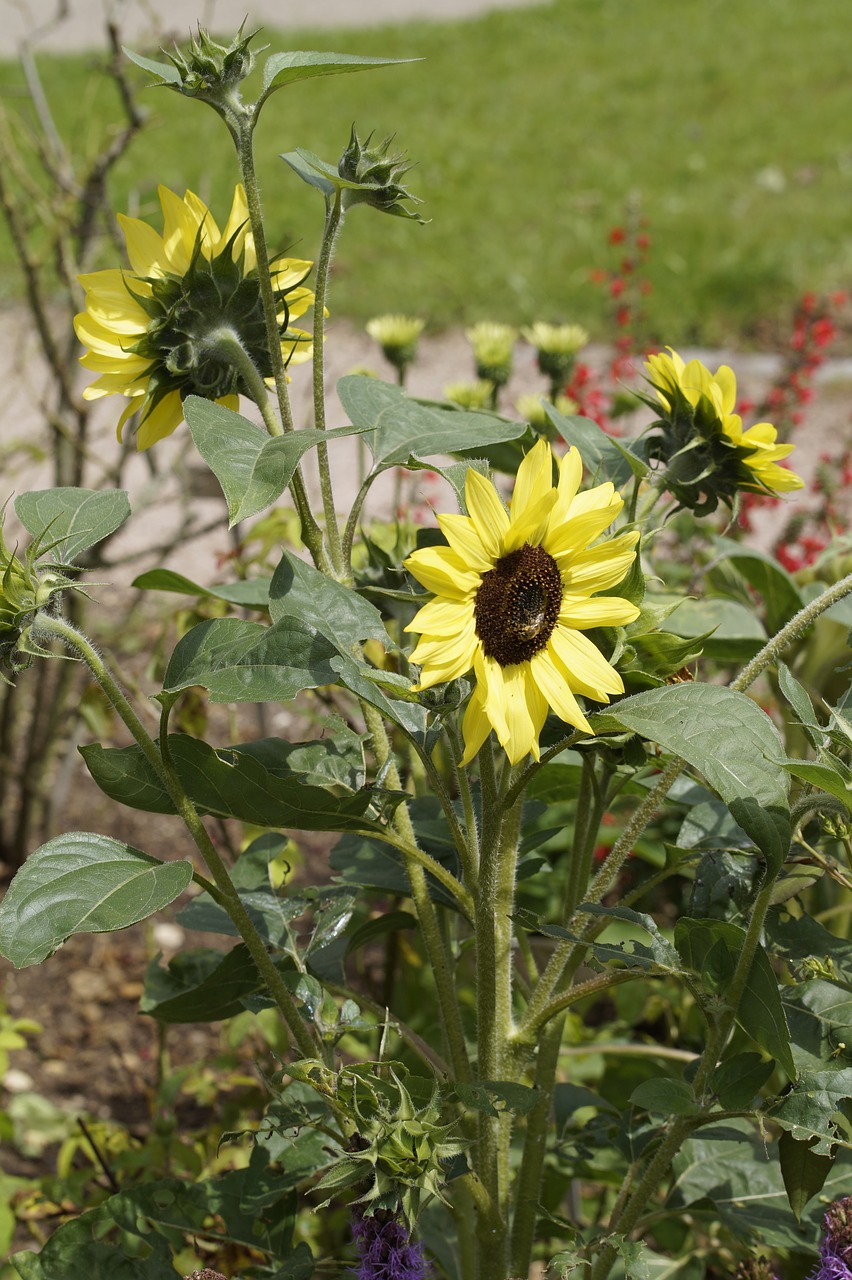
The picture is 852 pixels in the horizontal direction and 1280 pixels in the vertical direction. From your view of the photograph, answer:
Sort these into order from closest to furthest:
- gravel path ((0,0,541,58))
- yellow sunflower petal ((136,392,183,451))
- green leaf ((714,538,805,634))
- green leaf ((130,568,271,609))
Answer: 1. yellow sunflower petal ((136,392,183,451))
2. green leaf ((130,568,271,609))
3. green leaf ((714,538,805,634))
4. gravel path ((0,0,541,58))

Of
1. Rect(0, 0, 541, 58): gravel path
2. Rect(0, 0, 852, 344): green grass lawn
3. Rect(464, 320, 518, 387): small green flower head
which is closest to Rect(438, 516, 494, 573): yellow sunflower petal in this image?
Rect(464, 320, 518, 387): small green flower head

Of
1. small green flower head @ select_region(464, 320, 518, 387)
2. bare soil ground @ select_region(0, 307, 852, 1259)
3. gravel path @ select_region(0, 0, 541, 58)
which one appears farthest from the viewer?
gravel path @ select_region(0, 0, 541, 58)

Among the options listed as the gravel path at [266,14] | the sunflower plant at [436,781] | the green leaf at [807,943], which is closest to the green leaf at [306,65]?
the sunflower plant at [436,781]

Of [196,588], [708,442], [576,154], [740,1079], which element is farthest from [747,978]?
[576,154]

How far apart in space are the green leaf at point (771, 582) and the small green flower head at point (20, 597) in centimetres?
74

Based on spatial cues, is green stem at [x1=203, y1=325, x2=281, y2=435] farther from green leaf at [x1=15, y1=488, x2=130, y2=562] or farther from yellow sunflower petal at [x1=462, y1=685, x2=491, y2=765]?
yellow sunflower petal at [x1=462, y1=685, x2=491, y2=765]

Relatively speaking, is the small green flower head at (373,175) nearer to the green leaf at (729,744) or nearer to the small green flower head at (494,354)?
the green leaf at (729,744)

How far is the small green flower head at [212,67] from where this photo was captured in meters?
0.79

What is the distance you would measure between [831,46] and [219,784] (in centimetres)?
690

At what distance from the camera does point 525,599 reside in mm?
812

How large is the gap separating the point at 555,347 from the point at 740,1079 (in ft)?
4.04

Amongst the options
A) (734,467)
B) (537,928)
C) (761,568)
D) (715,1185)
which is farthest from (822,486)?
(537,928)

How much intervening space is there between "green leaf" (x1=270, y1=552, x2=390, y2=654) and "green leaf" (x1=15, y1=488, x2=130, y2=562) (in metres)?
0.13

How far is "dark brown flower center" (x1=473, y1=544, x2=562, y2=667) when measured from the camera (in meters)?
0.80
